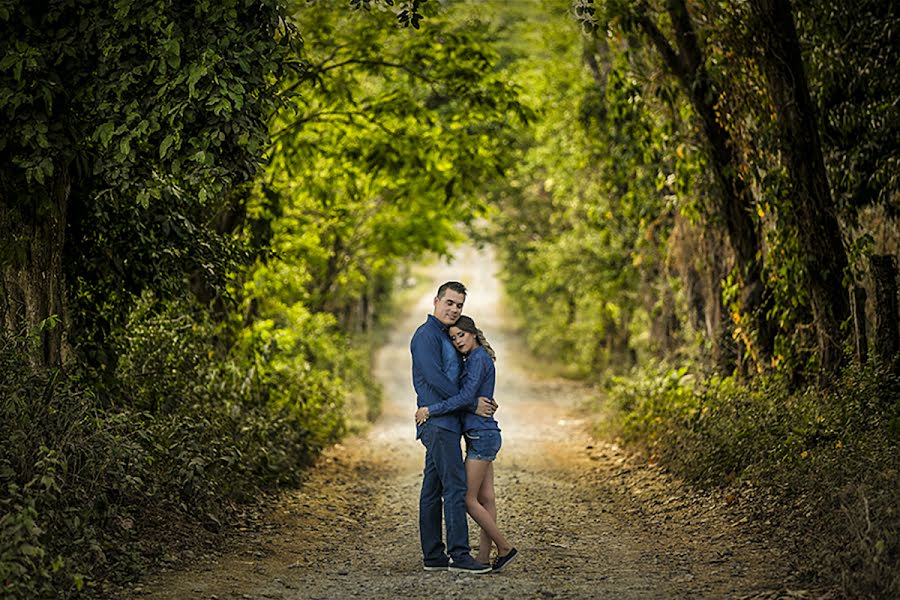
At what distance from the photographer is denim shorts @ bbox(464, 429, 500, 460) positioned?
7832 mm

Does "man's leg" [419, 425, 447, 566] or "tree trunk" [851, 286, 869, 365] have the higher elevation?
"tree trunk" [851, 286, 869, 365]

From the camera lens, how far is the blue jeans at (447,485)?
777cm

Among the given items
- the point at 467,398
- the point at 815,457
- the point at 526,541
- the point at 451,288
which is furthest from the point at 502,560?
the point at 815,457

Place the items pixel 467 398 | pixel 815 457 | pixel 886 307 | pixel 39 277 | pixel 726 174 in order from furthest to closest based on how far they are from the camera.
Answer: pixel 726 174, pixel 886 307, pixel 815 457, pixel 39 277, pixel 467 398

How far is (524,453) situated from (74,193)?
9.34 m

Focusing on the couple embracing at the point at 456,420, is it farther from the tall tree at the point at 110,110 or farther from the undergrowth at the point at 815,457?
the undergrowth at the point at 815,457

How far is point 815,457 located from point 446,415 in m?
3.51

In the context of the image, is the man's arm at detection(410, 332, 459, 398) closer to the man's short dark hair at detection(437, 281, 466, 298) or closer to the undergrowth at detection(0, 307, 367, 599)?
the man's short dark hair at detection(437, 281, 466, 298)

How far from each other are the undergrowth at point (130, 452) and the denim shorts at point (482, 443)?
2.56 meters

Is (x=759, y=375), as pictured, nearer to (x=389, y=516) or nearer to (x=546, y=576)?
(x=389, y=516)

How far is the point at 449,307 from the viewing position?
7.73 metres

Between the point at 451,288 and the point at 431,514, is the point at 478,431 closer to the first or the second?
the point at 431,514

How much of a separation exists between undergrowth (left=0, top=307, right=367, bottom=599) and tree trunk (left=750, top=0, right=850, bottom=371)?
641cm

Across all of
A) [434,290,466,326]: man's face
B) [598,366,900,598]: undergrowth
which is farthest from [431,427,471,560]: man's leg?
[598,366,900,598]: undergrowth
